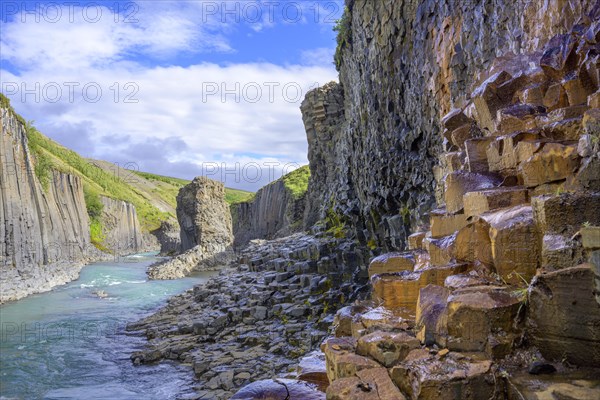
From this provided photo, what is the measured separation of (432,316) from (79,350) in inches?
608

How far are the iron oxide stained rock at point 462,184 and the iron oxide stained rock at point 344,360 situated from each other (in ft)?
8.40

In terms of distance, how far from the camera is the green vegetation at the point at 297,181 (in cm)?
4725

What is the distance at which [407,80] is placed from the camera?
639 inches

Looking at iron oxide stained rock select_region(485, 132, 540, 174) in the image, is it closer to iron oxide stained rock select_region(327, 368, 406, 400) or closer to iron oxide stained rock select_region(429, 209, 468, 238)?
iron oxide stained rock select_region(429, 209, 468, 238)

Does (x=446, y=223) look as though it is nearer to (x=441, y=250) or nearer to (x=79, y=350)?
(x=441, y=250)

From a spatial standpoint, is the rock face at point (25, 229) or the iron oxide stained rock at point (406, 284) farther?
the rock face at point (25, 229)

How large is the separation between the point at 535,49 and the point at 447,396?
6866mm

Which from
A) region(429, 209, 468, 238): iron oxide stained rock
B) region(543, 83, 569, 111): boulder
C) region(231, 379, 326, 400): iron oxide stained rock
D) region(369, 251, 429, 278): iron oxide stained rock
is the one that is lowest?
region(231, 379, 326, 400): iron oxide stained rock

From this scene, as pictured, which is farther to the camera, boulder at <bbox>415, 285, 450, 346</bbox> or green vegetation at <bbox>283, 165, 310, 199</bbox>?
green vegetation at <bbox>283, 165, 310, 199</bbox>

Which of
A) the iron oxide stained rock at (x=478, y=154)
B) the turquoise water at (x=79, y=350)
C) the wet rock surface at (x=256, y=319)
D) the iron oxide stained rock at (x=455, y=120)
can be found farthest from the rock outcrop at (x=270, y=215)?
the iron oxide stained rock at (x=478, y=154)

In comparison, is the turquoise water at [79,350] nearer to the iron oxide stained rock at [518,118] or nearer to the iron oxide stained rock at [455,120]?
the iron oxide stained rock at [455,120]

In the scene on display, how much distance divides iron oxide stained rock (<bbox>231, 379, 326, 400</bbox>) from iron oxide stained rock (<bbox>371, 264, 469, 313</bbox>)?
61.7 inches

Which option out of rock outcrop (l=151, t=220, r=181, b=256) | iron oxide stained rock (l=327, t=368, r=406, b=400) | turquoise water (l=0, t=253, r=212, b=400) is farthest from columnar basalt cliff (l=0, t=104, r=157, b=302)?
iron oxide stained rock (l=327, t=368, r=406, b=400)

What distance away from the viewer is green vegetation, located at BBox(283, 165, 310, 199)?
47.2 m
